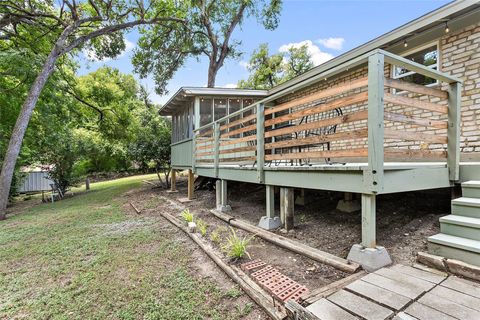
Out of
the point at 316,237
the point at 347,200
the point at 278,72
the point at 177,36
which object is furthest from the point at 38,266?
the point at 278,72

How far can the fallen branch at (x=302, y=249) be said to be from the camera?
2.64 meters

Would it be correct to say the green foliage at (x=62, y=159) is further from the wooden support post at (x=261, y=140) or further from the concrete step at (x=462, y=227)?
the concrete step at (x=462, y=227)

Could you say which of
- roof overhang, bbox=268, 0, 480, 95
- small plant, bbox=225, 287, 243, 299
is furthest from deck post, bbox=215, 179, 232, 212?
small plant, bbox=225, 287, 243, 299

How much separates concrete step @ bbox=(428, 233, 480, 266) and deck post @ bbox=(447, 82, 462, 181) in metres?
1.10

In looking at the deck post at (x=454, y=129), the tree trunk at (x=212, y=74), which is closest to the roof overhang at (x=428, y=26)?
the deck post at (x=454, y=129)

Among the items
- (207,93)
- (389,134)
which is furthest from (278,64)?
(389,134)

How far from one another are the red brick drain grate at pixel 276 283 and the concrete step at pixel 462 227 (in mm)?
1754

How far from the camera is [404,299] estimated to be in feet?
6.32

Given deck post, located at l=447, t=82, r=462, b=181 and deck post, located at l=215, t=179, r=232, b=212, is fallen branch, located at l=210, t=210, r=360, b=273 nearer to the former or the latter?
deck post, located at l=215, t=179, r=232, b=212

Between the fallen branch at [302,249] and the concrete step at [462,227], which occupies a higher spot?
the concrete step at [462,227]

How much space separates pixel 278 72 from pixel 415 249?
74.2ft

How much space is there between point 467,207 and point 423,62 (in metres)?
4.08

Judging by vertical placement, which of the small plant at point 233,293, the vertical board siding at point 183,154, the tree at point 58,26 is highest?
the tree at point 58,26

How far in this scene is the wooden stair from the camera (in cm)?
234
